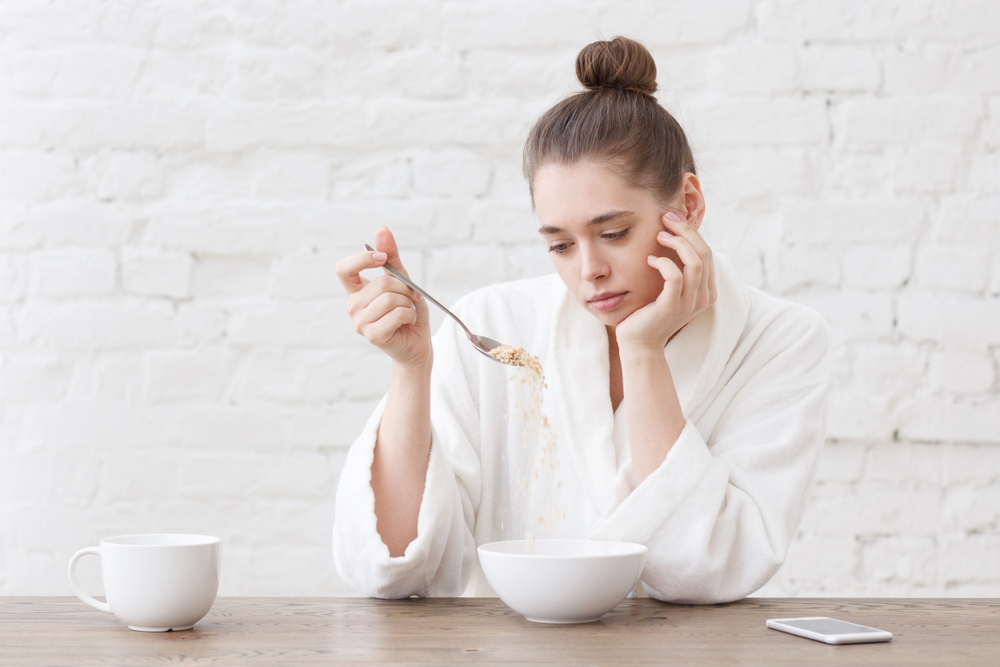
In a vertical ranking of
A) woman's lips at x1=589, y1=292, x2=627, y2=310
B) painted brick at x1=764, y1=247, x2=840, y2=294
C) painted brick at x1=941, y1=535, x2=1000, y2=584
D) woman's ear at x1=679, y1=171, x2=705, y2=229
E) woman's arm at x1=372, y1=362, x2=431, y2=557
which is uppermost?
woman's ear at x1=679, y1=171, x2=705, y2=229

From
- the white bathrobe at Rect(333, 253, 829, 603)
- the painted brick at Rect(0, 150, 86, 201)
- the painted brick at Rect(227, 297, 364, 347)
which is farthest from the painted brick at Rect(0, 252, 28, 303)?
the white bathrobe at Rect(333, 253, 829, 603)

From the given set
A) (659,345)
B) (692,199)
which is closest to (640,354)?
(659,345)

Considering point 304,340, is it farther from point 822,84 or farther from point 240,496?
point 822,84

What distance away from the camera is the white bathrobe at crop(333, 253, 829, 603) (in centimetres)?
112

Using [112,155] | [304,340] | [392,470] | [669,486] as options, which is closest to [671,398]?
[669,486]

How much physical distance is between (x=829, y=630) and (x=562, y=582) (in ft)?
0.85

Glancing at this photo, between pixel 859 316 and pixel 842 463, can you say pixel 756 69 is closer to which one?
pixel 859 316

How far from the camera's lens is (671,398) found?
1.21 meters

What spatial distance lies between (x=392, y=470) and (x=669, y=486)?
357mm

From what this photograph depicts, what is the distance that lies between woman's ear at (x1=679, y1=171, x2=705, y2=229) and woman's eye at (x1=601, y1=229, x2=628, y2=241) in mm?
151

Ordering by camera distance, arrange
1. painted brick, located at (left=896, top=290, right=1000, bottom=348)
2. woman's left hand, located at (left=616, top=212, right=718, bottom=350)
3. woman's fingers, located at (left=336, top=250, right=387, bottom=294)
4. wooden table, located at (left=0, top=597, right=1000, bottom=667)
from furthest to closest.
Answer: painted brick, located at (left=896, top=290, right=1000, bottom=348), woman's left hand, located at (left=616, top=212, right=718, bottom=350), woman's fingers, located at (left=336, top=250, right=387, bottom=294), wooden table, located at (left=0, top=597, right=1000, bottom=667)

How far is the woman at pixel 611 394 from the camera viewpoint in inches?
44.5

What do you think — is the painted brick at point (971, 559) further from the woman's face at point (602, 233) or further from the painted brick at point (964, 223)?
the woman's face at point (602, 233)

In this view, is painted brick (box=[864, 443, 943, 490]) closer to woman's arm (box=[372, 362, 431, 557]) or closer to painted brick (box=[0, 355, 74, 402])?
woman's arm (box=[372, 362, 431, 557])
